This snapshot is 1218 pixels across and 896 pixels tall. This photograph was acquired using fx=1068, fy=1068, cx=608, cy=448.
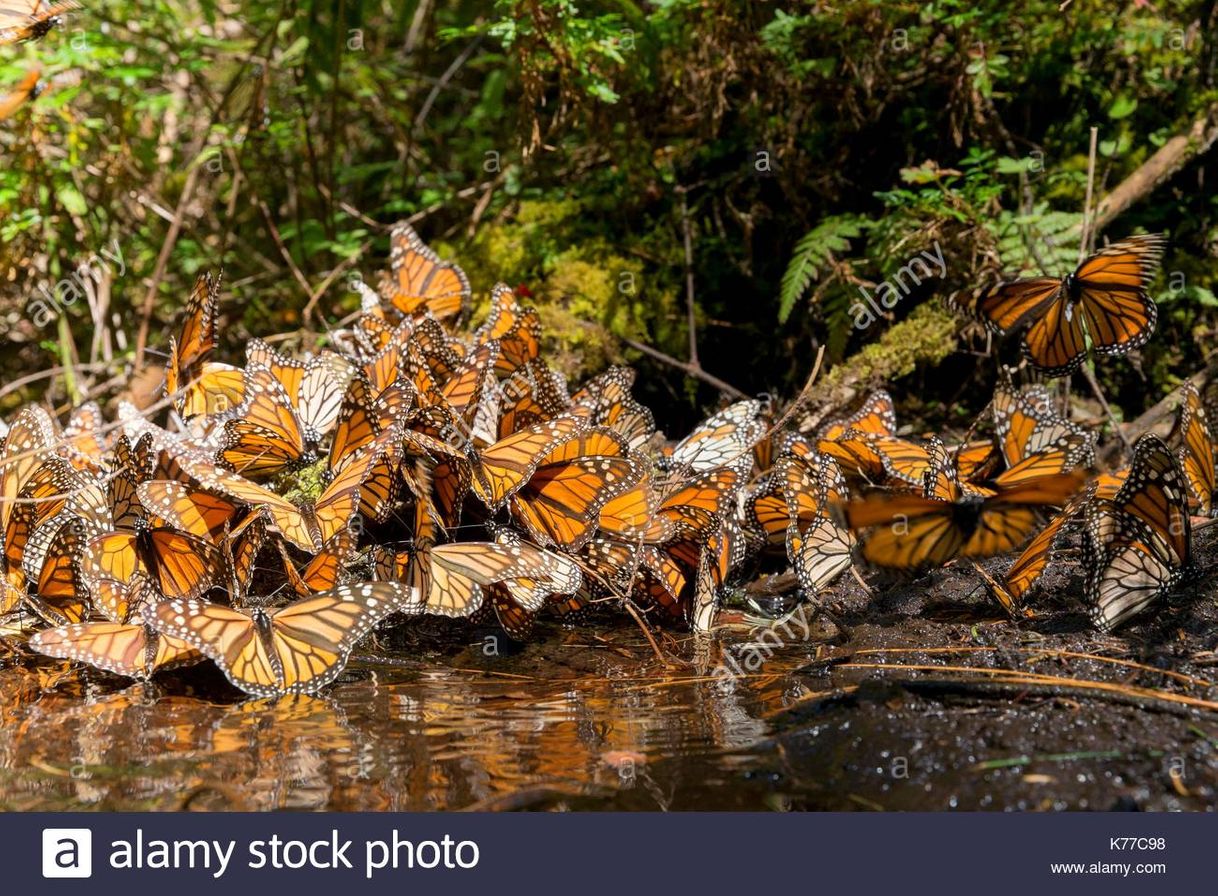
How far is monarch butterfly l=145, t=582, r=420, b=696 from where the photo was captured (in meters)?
2.80

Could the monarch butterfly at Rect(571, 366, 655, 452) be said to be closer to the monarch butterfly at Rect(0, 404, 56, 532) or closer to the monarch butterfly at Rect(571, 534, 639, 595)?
the monarch butterfly at Rect(571, 534, 639, 595)

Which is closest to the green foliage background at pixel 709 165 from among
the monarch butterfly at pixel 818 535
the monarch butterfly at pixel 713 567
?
the monarch butterfly at pixel 818 535

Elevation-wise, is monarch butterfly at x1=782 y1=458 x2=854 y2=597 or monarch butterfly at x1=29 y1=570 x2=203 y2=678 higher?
monarch butterfly at x1=782 y1=458 x2=854 y2=597

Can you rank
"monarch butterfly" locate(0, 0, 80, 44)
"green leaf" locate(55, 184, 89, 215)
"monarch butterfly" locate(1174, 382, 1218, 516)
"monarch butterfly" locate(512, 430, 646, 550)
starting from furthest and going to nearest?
"green leaf" locate(55, 184, 89, 215) < "monarch butterfly" locate(512, 430, 646, 550) < "monarch butterfly" locate(1174, 382, 1218, 516) < "monarch butterfly" locate(0, 0, 80, 44)

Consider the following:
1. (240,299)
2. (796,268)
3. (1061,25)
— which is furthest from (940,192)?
(240,299)

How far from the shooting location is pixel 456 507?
11.2ft

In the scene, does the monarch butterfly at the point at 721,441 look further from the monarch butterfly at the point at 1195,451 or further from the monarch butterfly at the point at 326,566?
the monarch butterfly at the point at 1195,451

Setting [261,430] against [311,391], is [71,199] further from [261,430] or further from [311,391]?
[261,430]

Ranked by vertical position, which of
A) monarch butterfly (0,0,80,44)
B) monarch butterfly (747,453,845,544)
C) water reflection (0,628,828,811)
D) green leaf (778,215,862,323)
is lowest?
water reflection (0,628,828,811)

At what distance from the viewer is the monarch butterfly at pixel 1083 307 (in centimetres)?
361

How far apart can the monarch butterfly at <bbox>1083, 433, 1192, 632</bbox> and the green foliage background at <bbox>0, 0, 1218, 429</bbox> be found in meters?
1.69

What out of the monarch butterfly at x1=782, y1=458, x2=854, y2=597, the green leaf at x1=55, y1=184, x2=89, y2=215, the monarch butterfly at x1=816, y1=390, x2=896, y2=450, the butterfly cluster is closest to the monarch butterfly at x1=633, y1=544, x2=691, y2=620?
the butterfly cluster

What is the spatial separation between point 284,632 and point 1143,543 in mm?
2336

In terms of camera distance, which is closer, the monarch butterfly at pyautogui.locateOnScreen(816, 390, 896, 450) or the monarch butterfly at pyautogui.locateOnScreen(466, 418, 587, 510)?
the monarch butterfly at pyautogui.locateOnScreen(466, 418, 587, 510)
